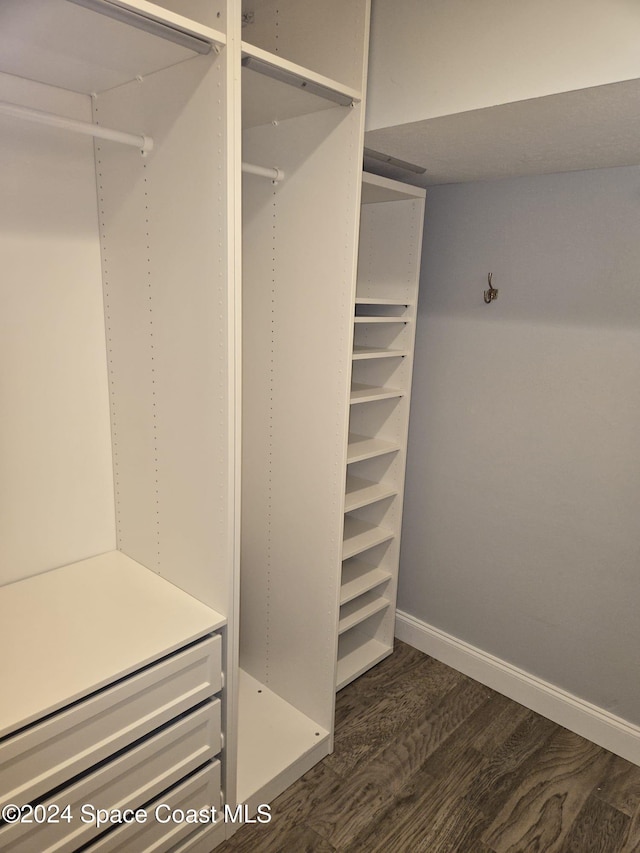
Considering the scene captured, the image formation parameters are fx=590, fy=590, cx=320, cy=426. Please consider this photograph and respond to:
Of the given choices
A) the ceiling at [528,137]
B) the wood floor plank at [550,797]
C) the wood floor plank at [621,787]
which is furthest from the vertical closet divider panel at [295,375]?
the wood floor plank at [621,787]

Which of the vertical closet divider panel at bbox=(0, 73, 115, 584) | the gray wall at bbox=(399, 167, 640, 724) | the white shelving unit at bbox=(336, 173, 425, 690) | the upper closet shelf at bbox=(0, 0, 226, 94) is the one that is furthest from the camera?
the white shelving unit at bbox=(336, 173, 425, 690)

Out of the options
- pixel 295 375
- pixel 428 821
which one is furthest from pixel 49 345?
pixel 428 821

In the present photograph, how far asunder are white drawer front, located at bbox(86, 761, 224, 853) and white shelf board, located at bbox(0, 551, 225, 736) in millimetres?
435

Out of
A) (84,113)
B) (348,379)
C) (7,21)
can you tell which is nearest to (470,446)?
(348,379)

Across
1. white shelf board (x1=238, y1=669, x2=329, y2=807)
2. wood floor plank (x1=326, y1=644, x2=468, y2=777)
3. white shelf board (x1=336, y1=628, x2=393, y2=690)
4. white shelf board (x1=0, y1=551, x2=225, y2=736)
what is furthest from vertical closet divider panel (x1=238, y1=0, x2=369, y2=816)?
white shelf board (x1=0, y1=551, x2=225, y2=736)


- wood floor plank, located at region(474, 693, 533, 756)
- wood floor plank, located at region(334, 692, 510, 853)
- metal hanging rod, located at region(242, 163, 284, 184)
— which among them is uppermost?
metal hanging rod, located at region(242, 163, 284, 184)

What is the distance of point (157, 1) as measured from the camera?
1516mm

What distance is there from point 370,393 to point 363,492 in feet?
1.41

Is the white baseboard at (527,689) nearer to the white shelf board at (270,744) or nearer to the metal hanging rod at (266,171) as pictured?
the white shelf board at (270,744)

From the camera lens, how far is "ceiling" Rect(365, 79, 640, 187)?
1.40 metres

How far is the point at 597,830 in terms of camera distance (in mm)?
1880

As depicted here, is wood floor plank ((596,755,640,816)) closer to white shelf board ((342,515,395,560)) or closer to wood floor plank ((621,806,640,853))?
wood floor plank ((621,806,640,853))

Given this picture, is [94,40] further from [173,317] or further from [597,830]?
[597,830]

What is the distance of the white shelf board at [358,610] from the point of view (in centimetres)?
242
